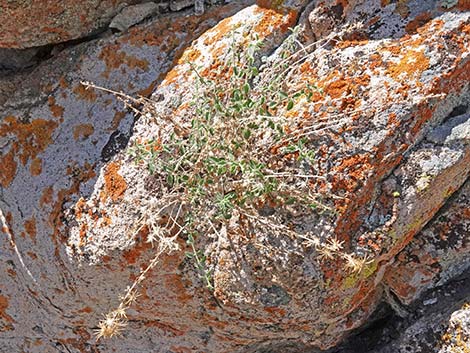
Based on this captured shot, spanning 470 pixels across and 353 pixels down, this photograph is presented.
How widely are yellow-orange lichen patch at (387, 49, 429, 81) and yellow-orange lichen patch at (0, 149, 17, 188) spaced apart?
1800 mm

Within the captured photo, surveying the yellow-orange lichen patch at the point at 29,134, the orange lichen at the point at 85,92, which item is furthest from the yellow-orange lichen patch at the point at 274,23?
the yellow-orange lichen patch at the point at 29,134

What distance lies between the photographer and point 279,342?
3240mm

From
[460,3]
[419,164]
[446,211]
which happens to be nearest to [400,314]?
[446,211]

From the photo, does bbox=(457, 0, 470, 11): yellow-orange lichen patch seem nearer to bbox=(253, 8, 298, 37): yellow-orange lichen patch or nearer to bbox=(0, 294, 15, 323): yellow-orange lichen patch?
bbox=(253, 8, 298, 37): yellow-orange lichen patch

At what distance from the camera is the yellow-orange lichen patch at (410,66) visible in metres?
2.55

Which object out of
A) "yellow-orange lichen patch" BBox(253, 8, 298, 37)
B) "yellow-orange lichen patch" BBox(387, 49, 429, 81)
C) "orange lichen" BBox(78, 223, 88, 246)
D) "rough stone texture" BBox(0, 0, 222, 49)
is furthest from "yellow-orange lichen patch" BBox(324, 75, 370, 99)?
"orange lichen" BBox(78, 223, 88, 246)

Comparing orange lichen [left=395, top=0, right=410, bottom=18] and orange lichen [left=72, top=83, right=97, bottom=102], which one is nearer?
orange lichen [left=395, top=0, right=410, bottom=18]

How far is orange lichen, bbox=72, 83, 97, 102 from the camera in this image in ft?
10.3

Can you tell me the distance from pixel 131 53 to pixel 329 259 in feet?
4.34

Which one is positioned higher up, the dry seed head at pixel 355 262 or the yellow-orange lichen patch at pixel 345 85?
the yellow-orange lichen patch at pixel 345 85

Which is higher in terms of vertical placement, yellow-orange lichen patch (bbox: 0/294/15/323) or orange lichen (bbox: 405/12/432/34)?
orange lichen (bbox: 405/12/432/34)

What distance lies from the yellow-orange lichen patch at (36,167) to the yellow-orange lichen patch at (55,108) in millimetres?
227

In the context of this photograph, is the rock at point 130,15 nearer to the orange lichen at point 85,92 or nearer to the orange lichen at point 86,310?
the orange lichen at point 85,92

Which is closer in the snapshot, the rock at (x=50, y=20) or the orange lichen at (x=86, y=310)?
the rock at (x=50, y=20)
